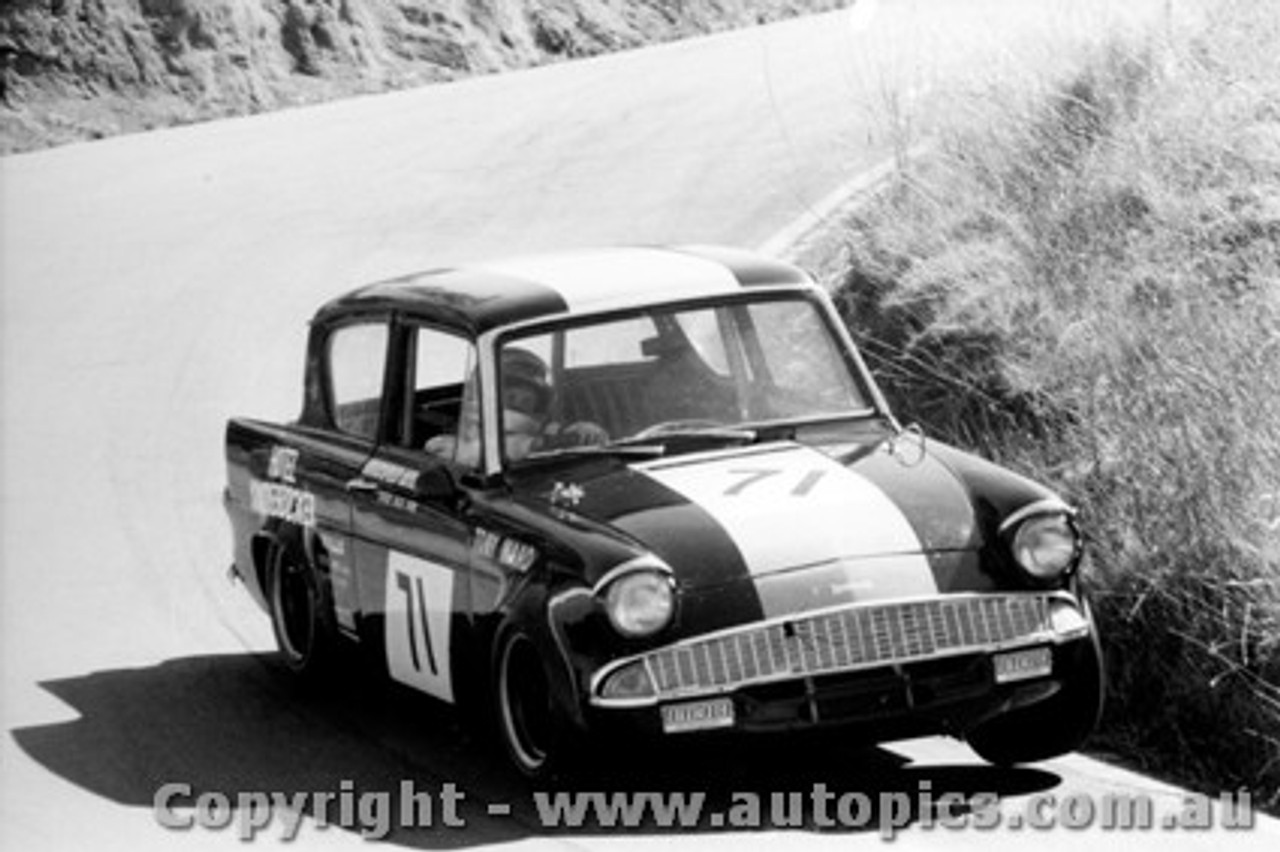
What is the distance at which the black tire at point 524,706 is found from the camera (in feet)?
29.0

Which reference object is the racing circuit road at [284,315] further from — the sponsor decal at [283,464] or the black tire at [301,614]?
the sponsor decal at [283,464]

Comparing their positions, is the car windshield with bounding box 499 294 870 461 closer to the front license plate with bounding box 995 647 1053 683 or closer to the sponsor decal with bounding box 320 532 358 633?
the sponsor decal with bounding box 320 532 358 633

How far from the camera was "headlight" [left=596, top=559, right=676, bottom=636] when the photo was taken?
854 centimetres

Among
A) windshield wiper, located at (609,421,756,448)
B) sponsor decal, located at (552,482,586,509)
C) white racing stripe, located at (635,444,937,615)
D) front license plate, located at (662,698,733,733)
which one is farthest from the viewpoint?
windshield wiper, located at (609,421,756,448)

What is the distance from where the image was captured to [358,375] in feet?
35.4

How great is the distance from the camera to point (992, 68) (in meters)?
16.8

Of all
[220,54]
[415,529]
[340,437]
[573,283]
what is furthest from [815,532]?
[220,54]

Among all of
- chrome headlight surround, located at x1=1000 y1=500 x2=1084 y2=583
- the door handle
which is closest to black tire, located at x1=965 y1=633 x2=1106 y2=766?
chrome headlight surround, located at x1=1000 y1=500 x2=1084 y2=583

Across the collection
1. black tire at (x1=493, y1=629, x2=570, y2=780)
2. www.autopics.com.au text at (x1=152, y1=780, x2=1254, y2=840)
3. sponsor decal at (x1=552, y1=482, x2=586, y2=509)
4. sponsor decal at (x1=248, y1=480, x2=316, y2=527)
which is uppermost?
sponsor decal at (x1=552, y1=482, x2=586, y2=509)

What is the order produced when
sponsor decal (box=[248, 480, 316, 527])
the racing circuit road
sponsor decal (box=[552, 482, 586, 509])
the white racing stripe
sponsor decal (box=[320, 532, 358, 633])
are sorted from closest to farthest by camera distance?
the white racing stripe, sponsor decal (box=[552, 482, 586, 509]), the racing circuit road, sponsor decal (box=[320, 532, 358, 633]), sponsor decal (box=[248, 480, 316, 527])

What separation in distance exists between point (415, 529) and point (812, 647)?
5.39 feet

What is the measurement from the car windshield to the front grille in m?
1.18

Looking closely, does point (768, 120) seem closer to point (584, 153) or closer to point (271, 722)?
point (584, 153)

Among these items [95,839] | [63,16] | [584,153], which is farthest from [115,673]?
[63,16]
